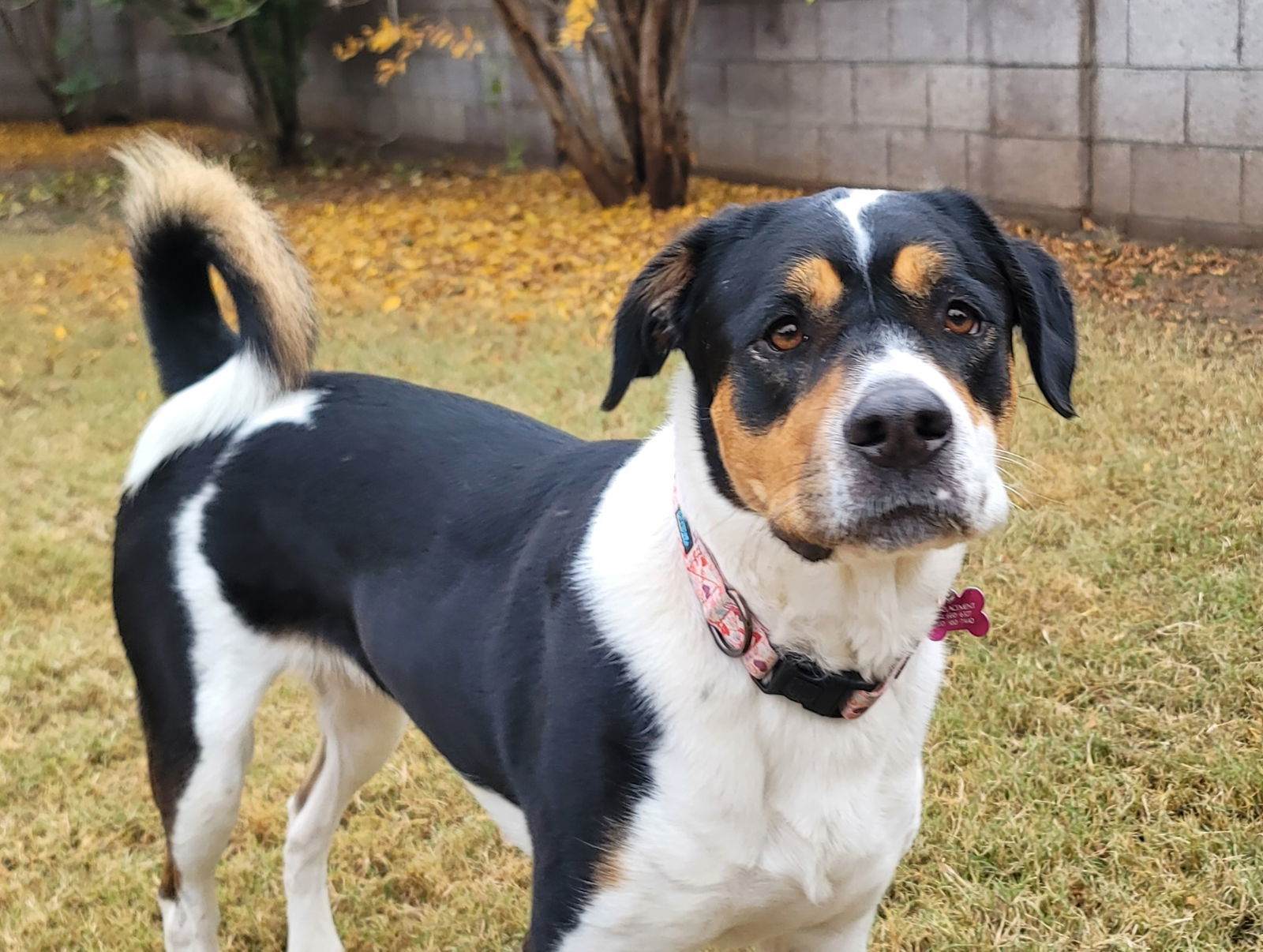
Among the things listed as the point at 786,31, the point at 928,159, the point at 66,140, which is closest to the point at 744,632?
the point at 928,159

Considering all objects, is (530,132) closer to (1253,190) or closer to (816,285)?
(1253,190)

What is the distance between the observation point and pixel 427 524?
8.30ft

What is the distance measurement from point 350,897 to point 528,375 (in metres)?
3.54

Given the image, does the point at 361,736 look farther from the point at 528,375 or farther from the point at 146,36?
the point at 146,36

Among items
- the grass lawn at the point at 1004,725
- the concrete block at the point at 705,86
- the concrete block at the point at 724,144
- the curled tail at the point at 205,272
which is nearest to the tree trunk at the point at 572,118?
the concrete block at the point at 724,144

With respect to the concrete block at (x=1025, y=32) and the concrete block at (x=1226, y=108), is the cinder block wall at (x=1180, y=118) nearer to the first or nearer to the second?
the concrete block at (x=1226, y=108)

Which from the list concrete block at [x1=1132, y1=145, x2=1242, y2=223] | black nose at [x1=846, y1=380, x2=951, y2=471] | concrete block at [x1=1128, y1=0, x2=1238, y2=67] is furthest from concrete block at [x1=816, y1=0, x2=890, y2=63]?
black nose at [x1=846, y1=380, x2=951, y2=471]

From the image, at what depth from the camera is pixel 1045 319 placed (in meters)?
2.22

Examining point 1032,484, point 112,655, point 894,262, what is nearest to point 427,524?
point 894,262

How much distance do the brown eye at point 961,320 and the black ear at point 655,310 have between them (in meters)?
0.43

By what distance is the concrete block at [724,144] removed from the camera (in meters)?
9.67

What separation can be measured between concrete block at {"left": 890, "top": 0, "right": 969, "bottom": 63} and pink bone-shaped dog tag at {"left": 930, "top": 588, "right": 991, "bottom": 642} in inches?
259

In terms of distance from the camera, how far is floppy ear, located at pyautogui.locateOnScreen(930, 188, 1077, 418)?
2211 mm

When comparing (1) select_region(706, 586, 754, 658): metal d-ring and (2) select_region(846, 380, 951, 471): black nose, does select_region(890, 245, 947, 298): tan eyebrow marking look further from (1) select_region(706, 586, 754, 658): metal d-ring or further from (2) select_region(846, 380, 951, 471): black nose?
(1) select_region(706, 586, 754, 658): metal d-ring
